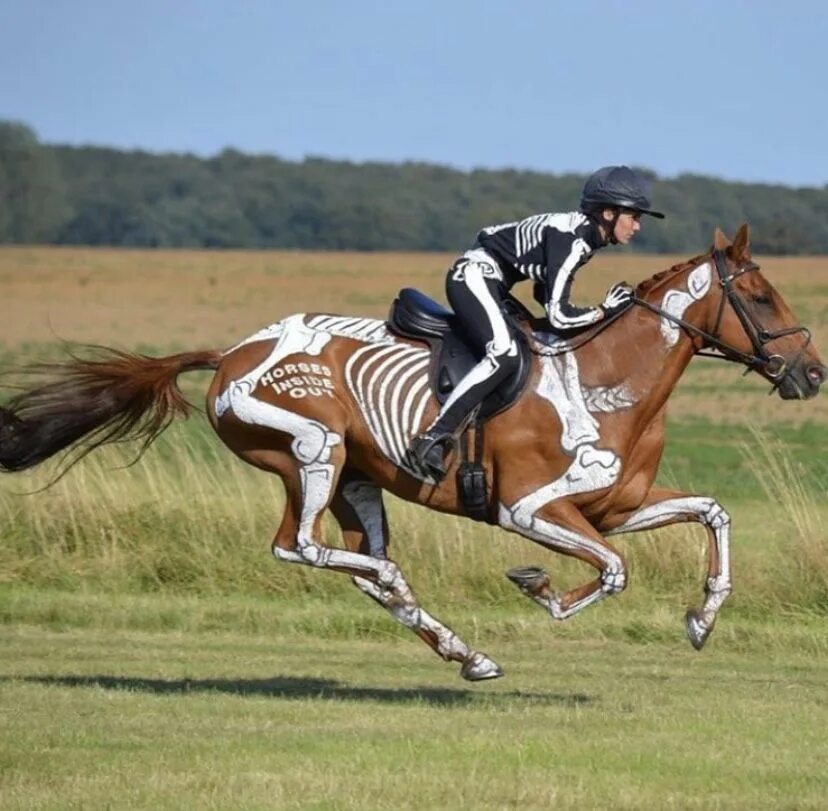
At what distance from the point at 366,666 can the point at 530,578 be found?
6.27 ft

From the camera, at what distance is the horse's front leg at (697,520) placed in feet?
34.8

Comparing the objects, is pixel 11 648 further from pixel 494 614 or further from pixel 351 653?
pixel 494 614

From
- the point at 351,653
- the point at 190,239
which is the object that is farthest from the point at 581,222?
the point at 190,239

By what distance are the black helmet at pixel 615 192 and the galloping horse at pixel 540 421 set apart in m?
0.41

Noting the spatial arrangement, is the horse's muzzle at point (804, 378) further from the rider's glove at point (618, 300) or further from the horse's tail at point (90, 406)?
the horse's tail at point (90, 406)

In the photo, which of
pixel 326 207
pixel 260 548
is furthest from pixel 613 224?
pixel 326 207

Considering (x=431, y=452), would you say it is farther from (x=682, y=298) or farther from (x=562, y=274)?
(x=682, y=298)

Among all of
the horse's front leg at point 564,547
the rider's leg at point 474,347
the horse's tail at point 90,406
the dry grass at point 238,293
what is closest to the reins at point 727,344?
the rider's leg at point 474,347

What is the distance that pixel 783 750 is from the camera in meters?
9.32

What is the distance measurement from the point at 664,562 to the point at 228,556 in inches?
117

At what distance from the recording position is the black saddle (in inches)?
415

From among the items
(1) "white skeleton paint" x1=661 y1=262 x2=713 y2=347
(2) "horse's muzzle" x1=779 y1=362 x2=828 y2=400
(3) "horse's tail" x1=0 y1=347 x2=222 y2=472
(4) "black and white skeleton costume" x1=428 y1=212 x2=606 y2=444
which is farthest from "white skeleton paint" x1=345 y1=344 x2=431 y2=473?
(2) "horse's muzzle" x1=779 y1=362 x2=828 y2=400

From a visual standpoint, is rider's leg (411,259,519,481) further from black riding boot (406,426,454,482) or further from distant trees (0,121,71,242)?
distant trees (0,121,71,242)

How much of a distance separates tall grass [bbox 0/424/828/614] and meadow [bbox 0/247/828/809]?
0.06ft
